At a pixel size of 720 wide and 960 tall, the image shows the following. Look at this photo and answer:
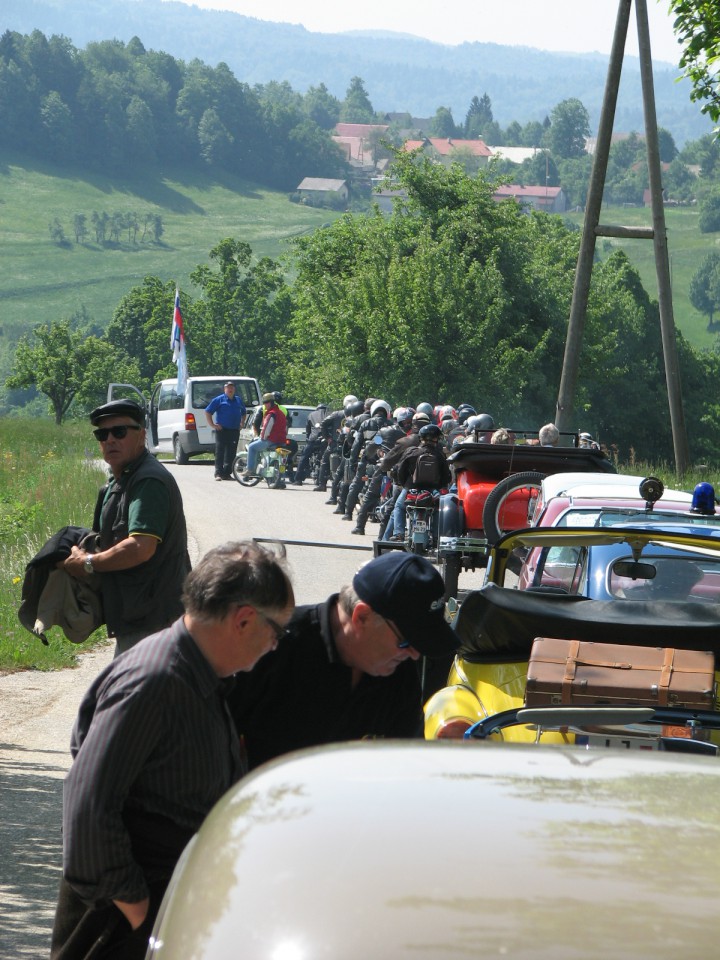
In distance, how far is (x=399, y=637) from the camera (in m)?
3.56

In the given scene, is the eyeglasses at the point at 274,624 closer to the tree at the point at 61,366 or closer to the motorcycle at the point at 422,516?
the motorcycle at the point at 422,516

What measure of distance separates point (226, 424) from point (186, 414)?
7.09 m

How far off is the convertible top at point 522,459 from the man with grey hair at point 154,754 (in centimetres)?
1104

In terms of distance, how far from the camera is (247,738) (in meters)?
3.69

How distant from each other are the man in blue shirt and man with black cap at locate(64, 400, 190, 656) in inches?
829

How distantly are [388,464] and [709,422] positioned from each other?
6203cm

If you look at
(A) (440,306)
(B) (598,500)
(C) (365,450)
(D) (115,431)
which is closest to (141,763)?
(D) (115,431)

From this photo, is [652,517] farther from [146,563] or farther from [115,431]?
[115,431]

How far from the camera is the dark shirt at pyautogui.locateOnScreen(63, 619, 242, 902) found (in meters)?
3.01

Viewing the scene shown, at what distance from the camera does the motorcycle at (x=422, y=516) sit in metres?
15.5

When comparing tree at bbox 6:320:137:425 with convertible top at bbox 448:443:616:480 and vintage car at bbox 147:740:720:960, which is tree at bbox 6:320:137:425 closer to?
convertible top at bbox 448:443:616:480

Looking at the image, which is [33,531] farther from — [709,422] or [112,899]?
[709,422]

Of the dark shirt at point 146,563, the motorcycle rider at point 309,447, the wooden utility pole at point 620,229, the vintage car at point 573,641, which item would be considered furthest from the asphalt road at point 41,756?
the motorcycle rider at point 309,447

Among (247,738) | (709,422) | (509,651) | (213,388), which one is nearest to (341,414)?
(213,388)
